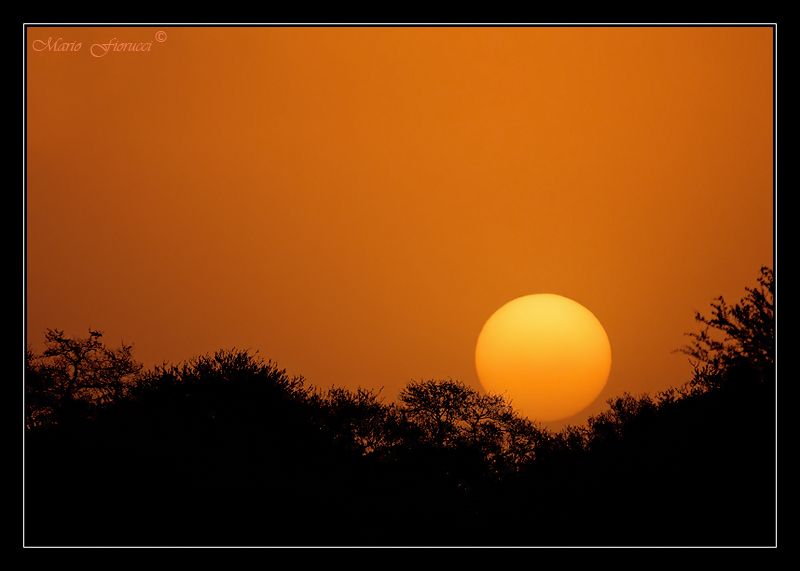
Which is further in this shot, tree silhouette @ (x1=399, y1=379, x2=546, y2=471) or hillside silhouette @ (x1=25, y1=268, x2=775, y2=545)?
tree silhouette @ (x1=399, y1=379, x2=546, y2=471)

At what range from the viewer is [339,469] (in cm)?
4847

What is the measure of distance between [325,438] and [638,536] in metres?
21.4

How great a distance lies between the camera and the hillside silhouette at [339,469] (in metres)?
37.1

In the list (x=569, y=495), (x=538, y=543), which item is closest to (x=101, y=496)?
(x=538, y=543)

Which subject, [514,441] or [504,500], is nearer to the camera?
[504,500]

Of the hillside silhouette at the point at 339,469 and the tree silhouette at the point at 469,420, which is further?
the tree silhouette at the point at 469,420

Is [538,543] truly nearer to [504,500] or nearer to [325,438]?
[504,500]

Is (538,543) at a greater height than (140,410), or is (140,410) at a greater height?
(140,410)

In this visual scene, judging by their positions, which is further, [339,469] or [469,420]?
[469,420]

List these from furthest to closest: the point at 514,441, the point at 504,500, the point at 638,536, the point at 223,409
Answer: the point at 514,441
the point at 223,409
the point at 504,500
the point at 638,536

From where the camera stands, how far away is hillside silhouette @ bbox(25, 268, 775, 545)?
37062 millimetres

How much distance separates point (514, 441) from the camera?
62.1m
